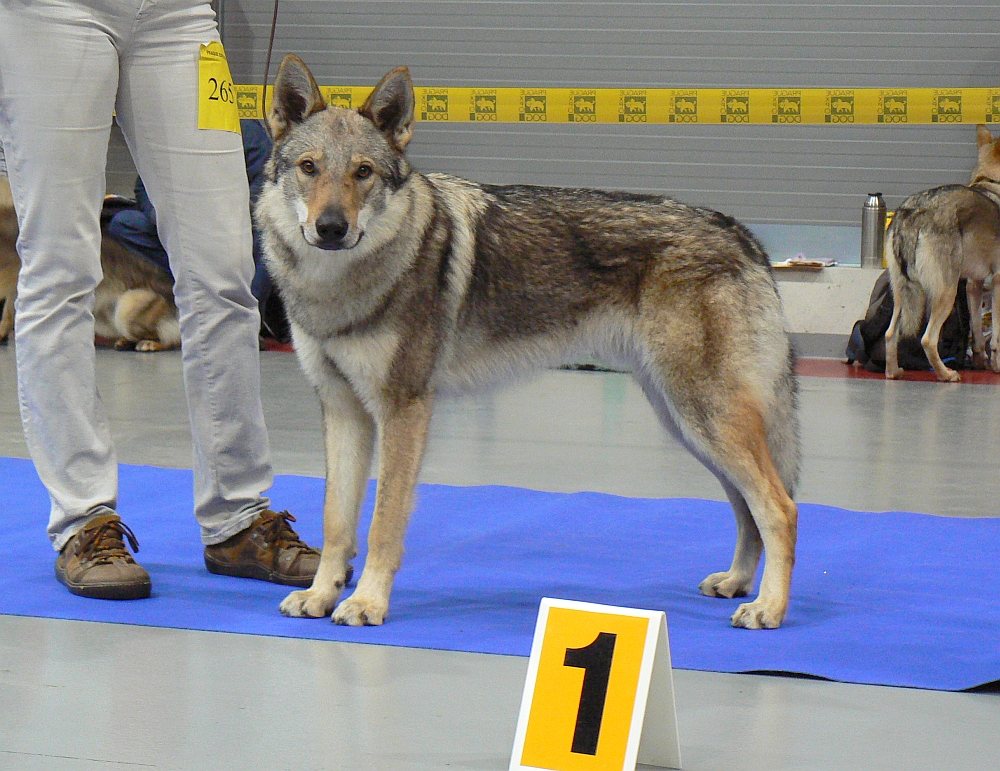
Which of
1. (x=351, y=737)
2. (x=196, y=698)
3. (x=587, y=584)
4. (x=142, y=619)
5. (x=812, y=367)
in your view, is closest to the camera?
(x=351, y=737)

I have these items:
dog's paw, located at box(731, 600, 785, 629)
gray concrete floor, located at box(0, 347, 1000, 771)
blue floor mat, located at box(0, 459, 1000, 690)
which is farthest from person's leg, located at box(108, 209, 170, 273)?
dog's paw, located at box(731, 600, 785, 629)

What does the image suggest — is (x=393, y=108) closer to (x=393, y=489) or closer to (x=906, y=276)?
(x=393, y=489)

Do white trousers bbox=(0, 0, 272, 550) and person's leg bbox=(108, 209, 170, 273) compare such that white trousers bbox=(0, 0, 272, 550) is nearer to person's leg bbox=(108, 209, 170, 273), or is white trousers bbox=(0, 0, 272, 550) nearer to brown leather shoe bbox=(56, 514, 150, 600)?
brown leather shoe bbox=(56, 514, 150, 600)

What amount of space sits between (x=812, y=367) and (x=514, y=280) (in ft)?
14.7

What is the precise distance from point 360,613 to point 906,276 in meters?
4.81

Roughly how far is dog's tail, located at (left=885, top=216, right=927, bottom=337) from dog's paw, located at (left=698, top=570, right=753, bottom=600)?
4147 millimetres

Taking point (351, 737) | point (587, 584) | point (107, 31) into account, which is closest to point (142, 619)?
point (351, 737)

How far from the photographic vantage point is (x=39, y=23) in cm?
224

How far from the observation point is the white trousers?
7.43 ft

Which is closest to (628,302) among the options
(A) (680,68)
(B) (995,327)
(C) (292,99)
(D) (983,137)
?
(C) (292,99)

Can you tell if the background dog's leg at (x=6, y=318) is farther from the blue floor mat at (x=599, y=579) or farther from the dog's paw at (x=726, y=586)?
the dog's paw at (x=726, y=586)

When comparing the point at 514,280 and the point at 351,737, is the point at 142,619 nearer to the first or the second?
the point at 351,737

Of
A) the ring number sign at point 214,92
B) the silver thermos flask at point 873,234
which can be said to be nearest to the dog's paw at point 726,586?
the ring number sign at point 214,92

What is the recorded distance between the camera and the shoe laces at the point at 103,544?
2.35 meters
